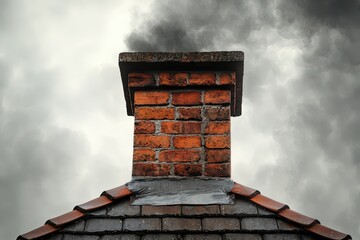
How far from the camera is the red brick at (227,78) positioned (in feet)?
8.62

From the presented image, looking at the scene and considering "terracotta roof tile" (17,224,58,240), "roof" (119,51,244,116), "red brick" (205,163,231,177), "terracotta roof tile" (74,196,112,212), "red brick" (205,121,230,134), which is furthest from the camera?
"roof" (119,51,244,116)

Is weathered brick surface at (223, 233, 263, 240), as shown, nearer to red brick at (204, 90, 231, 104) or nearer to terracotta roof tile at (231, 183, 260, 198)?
terracotta roof tile at (231, 183, 260, 198)

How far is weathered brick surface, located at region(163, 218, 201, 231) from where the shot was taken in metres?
2.12

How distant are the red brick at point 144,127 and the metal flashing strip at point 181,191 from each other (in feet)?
1.03

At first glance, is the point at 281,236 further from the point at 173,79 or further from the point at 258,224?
the point at 173,79

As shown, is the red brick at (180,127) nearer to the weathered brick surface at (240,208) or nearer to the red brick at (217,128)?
the red brick at (217,128)

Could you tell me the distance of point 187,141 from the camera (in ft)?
8.14

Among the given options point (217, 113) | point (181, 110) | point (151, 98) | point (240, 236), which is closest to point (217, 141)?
point (217, 113)

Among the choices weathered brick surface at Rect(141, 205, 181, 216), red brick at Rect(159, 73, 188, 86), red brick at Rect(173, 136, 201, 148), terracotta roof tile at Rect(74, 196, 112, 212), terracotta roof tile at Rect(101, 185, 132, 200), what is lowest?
weathered brick surface at Rect(141, 205, 181, 216)

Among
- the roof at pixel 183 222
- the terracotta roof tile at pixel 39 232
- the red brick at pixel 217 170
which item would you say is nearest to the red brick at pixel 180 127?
the red brick at pixel 217 170

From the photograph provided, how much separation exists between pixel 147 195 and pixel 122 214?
0.61 ft

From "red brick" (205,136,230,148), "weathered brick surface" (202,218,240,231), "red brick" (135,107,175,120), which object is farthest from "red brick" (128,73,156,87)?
"weathered brick surface" (202,218,240,231)

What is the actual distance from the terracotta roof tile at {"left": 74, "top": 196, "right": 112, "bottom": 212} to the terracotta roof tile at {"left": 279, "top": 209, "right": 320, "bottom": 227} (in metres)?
0.94

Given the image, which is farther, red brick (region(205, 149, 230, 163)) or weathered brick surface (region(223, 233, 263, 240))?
red brick (region(205, 149, 230, 163))
